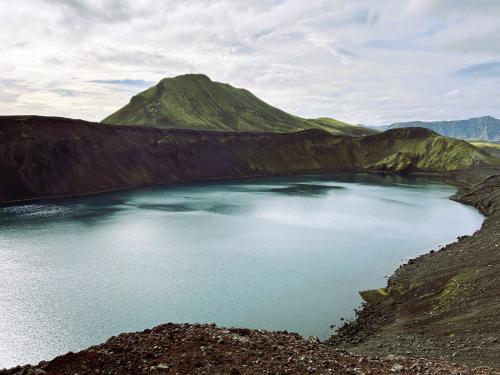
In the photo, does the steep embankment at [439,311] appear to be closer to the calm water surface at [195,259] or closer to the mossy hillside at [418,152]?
the calm water surface at [195,259]

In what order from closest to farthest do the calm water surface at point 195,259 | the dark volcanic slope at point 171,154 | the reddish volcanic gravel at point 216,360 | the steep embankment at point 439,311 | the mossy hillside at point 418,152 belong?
the reddish volcanic gravel at point 216,360 → the steep embankment at point 439,311 → the calm water surface at point 195,259 → the dark volcanic slope at point 171,154 → the mossy hillside at point 418,152

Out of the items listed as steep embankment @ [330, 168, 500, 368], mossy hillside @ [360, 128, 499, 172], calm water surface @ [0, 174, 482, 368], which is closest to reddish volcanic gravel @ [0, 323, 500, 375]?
steep embankment @ [330, 168, 500, 368]

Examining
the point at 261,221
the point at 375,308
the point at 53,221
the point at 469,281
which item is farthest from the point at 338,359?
the point at 53,221

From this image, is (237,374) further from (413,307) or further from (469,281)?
(469,281)

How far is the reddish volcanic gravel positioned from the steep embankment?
562 centimetres

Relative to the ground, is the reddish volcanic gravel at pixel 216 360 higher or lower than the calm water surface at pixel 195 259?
higher

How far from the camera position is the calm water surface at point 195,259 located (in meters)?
30.6

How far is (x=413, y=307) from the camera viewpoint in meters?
32.1

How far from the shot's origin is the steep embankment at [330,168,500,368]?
2242cm

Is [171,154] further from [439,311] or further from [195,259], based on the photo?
[439,311]

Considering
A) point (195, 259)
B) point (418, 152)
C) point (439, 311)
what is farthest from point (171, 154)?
point (439, 311)

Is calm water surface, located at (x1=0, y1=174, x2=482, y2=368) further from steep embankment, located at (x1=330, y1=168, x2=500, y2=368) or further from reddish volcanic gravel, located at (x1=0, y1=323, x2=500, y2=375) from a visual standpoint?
reddish volcanic gravel, located at (x1=0, y1=323, x2=500, y2=375)

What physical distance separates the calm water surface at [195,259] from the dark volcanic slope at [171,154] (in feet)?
46.6

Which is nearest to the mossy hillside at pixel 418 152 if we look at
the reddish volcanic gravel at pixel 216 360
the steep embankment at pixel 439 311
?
the steep embankment at pixel 439 311
